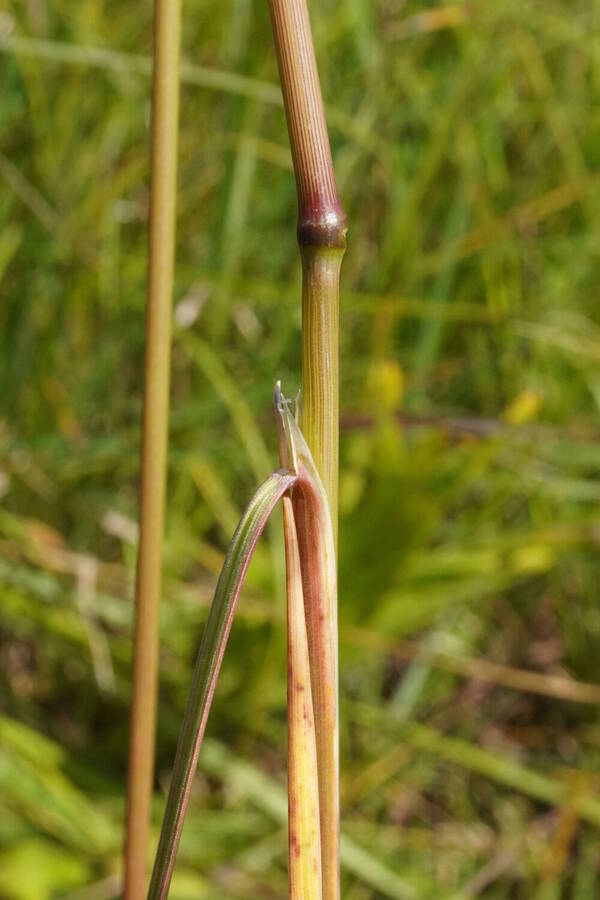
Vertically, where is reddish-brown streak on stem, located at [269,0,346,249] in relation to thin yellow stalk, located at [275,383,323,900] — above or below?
above

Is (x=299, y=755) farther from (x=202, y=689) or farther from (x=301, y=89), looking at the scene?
(x=301, y=89)

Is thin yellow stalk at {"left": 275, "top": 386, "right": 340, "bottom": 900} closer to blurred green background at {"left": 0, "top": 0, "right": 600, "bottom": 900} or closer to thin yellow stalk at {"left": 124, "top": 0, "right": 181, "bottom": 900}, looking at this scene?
thin yellow stalk at {"left": 124, "top": 0, "right": 181, "bottom": 900}

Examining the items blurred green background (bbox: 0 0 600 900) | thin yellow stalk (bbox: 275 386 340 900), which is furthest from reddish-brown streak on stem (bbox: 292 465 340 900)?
blurred green background (bbox: 0 0 600 900)

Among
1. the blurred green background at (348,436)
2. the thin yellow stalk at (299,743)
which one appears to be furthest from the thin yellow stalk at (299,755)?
the blurred green background at (348,436)

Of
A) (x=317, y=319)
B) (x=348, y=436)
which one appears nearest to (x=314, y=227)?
(x=317, y=319)

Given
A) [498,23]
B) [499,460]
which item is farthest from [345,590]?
[498,23]

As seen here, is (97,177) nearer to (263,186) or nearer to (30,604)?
(263,186)
